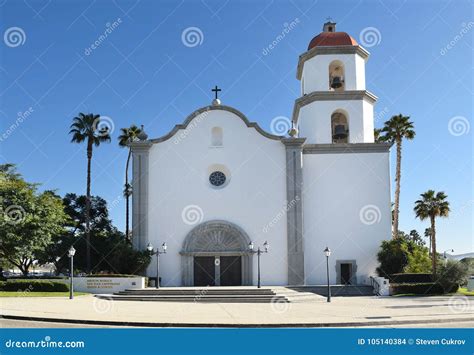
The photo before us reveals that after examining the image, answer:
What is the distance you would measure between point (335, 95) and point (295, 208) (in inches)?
317

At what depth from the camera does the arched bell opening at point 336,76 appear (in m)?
36.4

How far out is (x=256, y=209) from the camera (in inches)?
1355

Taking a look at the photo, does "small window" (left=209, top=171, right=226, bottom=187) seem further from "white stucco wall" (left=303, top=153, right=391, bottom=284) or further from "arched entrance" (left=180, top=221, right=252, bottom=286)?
"white stucco wall" (left=303, top=153, right=391, bottom=284)

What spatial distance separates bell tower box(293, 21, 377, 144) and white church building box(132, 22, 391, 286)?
92mm

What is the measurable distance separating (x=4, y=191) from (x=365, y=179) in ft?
73.7

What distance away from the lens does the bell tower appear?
35.8 meters

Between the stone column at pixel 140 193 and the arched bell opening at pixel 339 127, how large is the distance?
A: 12367mm

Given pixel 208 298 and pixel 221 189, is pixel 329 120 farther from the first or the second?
pixel 208 298

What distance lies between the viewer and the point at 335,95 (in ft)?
117

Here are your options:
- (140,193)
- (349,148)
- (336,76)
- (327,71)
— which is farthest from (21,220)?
(336,76)

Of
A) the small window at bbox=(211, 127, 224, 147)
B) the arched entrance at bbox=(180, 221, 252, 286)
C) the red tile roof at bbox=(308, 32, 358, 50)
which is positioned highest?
the red tile roof at bbox=(308, 32, 358, 50)

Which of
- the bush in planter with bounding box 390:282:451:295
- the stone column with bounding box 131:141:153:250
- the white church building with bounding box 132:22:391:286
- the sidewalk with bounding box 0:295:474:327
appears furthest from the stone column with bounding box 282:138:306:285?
the sidewalk with bounding box 0:295:474:327

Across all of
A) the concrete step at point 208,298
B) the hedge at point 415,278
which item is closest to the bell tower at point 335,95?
the hedge at point 415,278

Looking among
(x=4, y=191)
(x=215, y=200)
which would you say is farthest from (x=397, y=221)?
(x=4, y=191)
